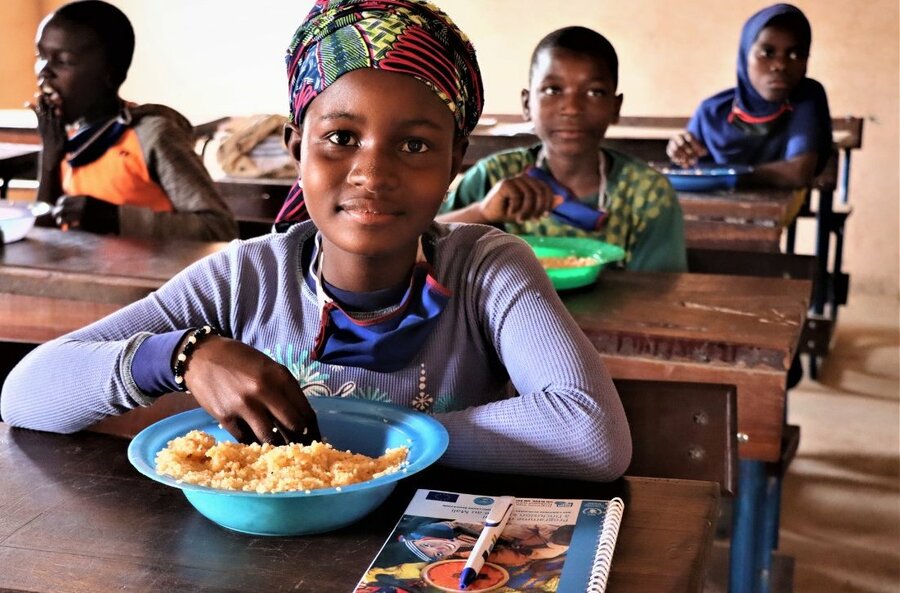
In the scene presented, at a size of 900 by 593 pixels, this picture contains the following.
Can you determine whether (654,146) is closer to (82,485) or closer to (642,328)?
(642,328)

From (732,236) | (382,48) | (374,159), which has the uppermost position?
(382,48)

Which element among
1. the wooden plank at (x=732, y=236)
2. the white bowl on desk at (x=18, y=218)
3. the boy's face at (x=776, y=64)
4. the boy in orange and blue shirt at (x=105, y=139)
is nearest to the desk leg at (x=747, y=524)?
the wooden plank at (x=732, y=236)

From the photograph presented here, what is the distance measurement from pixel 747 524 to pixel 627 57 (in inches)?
175

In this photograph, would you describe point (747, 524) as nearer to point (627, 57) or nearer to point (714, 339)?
point (714, 339)

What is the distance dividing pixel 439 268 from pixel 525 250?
119 mm

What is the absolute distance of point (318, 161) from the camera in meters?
1.35

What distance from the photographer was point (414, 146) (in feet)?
4.41

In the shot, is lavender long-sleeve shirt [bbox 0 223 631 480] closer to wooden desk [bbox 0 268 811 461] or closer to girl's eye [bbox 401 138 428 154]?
girl's eye [bbox 401 138 428 154]

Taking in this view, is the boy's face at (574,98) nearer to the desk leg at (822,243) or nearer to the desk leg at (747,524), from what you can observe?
the desk leg at (747,524)

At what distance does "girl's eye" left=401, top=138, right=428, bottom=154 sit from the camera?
134 cm

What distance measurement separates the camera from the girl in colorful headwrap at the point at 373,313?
4.08ft

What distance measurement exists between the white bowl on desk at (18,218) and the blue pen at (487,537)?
1731 millimetres

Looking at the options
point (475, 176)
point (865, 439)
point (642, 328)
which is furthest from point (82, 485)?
point (865, 439)

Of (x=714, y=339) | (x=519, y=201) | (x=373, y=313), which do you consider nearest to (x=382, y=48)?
(x=373, y=313)
